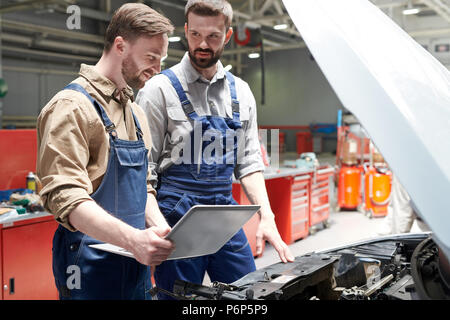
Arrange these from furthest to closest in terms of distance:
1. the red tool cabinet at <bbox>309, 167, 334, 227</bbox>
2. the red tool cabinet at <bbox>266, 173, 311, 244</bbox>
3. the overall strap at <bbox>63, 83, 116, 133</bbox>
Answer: the red tool cabinet at <bbox>309, 167, 334, 227</bbox> < the red tool cabinet at <bbox>266, 173, 311, 244</bbox> < the overall strap at <bbox>63, 83, 116, 133</bbox>

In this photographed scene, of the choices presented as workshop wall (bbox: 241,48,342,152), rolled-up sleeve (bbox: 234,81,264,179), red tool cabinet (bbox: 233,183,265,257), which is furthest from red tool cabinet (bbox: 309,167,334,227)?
workshop wall (bbox: 241,48,342,152)

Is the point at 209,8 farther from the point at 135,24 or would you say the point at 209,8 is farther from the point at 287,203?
the point at 287,203

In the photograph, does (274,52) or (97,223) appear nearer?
(97,223)

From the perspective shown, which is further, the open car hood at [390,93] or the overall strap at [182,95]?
the overall strap at [182,95]

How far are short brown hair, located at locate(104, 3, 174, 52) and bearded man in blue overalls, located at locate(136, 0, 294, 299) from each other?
33 cm

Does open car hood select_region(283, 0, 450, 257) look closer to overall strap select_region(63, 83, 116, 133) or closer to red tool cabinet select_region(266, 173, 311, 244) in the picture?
overall strap select_region(63, 83, 116, 133)

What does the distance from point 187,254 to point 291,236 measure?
3.61m

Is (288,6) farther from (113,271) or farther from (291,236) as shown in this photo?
(291,236)

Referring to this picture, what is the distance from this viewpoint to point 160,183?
1.60 meters

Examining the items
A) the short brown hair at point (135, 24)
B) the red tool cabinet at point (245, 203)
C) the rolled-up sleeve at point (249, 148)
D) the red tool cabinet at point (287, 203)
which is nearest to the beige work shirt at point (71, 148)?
the short brown hair at point (135, 24)

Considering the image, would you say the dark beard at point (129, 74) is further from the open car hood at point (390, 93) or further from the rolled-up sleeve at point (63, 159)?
the open car hood at point (390, 93)

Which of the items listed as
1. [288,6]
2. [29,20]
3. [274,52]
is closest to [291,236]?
[288,6]

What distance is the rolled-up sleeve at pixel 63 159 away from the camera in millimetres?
1029

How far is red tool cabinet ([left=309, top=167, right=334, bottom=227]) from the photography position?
196 inches
